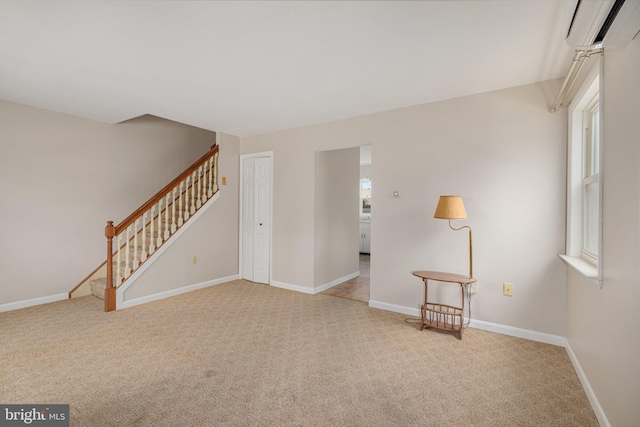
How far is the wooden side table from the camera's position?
2.99 m

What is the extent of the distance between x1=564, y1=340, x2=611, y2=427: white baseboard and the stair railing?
4502 millimetres

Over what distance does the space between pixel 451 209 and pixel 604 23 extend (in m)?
1.69

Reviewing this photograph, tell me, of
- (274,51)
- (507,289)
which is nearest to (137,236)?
(274,51)

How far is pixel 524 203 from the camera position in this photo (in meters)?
2.96

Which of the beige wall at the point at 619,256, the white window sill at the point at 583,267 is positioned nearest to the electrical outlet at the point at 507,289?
the white window sill at the point at 583,267

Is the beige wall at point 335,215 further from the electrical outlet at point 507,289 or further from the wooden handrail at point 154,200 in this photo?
the electrical outlet at point 507,289

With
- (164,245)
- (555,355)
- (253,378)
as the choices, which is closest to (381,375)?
(253,378)

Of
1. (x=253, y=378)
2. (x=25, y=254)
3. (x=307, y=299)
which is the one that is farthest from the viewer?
(x=307, y=299)

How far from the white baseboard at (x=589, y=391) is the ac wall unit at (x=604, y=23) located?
80.7 inches

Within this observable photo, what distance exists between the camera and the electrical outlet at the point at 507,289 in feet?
9.90

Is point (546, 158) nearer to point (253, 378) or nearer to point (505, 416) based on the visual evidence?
point (505, 416)

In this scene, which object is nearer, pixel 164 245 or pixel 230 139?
pixel 164 245

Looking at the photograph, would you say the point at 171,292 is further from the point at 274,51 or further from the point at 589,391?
the point at 589,391

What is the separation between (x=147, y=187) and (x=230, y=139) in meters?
1.64
